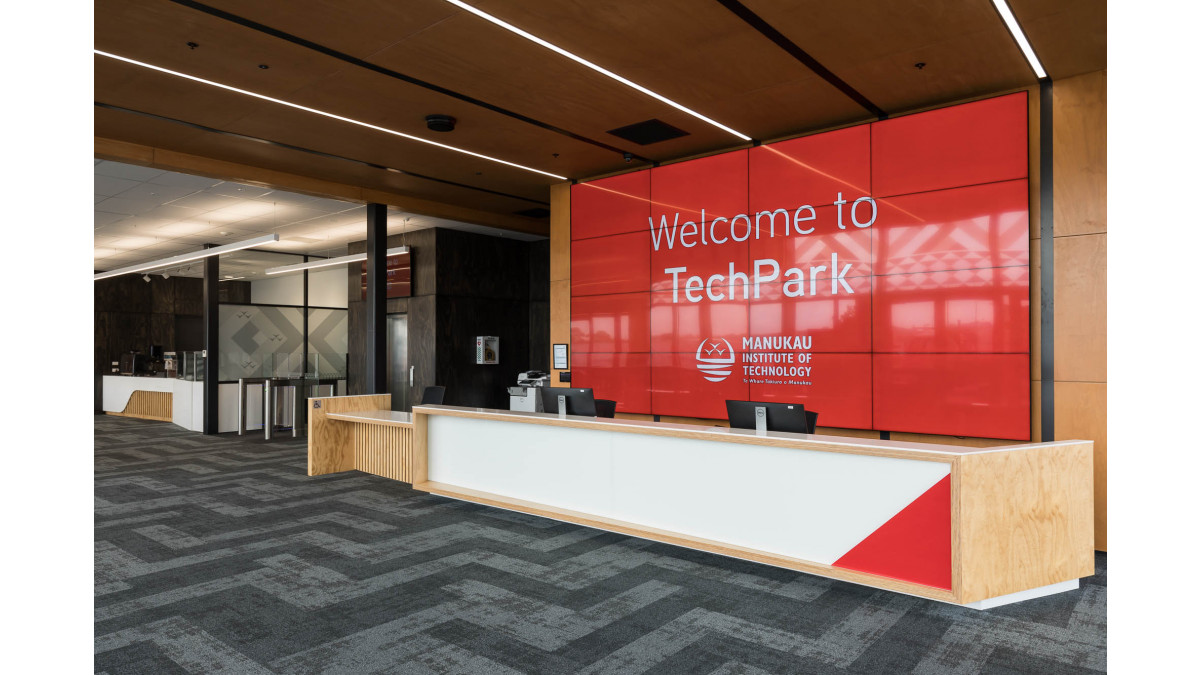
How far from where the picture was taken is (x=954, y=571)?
3414mm

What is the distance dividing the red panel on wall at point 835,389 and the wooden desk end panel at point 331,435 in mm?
4426

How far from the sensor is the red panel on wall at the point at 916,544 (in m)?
3.51

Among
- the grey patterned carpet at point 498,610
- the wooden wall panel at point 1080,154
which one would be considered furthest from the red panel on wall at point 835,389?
the grey patterned carpet at point 498,610

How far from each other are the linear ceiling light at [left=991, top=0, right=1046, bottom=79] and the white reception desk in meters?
2.58

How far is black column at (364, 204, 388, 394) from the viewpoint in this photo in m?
8.96

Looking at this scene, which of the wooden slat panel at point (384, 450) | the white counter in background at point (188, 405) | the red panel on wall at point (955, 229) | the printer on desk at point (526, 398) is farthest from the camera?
the white counter in background at point (188, 405)

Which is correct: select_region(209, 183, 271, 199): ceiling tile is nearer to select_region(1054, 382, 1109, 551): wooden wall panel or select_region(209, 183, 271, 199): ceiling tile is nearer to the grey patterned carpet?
the grey patterned carpet

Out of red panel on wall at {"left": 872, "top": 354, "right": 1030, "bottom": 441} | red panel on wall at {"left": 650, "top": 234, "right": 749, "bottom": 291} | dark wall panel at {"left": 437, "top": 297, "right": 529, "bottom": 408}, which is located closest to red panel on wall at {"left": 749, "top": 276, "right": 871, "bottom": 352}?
red panel on wall at {"left": 872, "top": 354, "right": 1030, "bottom": 441}

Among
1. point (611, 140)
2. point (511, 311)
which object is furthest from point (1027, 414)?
point (511, 311)

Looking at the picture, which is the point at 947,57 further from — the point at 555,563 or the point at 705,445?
the point at 555,563

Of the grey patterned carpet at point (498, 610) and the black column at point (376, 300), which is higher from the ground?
the black column at point (376, 300)

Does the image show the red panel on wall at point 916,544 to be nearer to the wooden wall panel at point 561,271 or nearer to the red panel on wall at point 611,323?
the red panel on wall at point 611,323

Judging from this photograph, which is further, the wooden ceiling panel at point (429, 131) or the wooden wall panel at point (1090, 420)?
the wooden ceiling panel at point (429, 131)

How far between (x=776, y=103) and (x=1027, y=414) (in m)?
3.08
